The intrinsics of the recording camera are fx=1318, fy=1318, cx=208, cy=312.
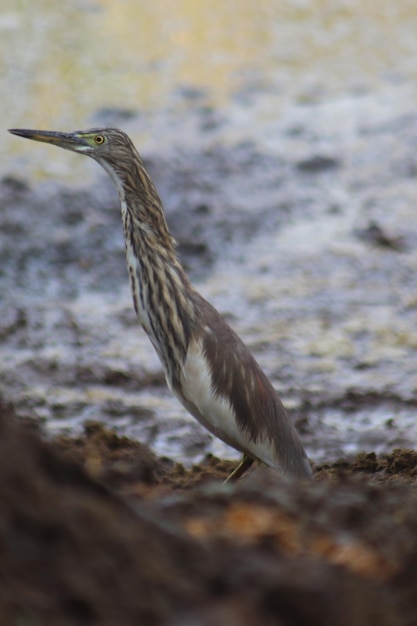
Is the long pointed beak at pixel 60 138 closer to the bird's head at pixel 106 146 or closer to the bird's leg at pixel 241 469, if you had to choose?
the bird's head at pixel 106 146

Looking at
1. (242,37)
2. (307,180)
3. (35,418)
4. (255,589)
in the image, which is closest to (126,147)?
(35,418)

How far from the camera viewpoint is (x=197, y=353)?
521cm

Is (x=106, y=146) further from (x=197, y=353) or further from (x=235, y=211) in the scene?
(x=235, y=211)

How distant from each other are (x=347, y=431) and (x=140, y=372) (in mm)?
1331

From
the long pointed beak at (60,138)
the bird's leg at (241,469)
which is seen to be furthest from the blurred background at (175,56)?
the bird's leg at (241,469)

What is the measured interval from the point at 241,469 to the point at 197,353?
55cm

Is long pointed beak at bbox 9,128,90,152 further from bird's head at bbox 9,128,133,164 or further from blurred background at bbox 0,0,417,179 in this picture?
blurred background at bbox 0,0,417,179

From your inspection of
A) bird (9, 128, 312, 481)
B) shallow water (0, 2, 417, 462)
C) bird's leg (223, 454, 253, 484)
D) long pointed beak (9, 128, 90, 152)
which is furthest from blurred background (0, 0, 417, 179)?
bird's leg (223, 454, 253, 484)

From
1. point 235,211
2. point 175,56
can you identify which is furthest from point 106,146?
point 175,56

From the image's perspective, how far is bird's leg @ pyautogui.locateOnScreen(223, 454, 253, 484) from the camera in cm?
536

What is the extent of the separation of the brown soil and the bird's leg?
66.2 inches

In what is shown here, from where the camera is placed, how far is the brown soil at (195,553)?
8.32 feet

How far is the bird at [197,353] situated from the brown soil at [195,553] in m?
1.56

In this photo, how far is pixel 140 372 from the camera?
7.32 meters
